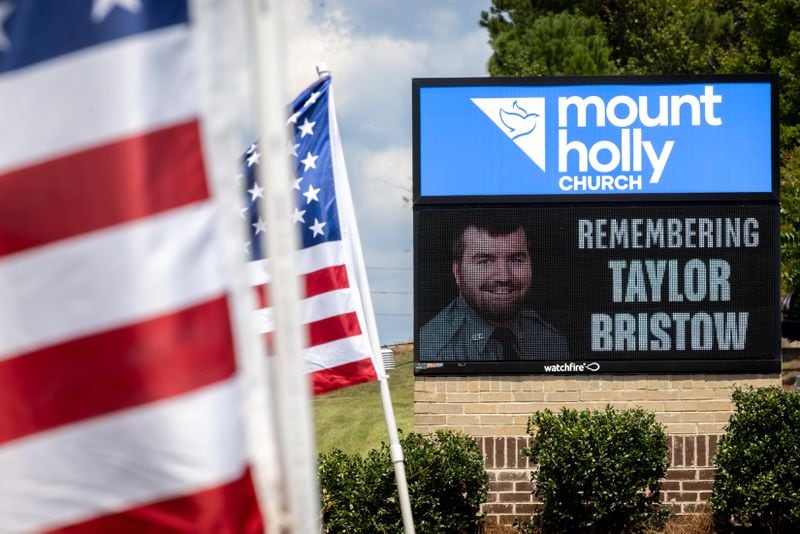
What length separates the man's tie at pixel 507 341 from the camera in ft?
39.3

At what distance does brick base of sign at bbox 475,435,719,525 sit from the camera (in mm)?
12516

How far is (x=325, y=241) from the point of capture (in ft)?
29.7

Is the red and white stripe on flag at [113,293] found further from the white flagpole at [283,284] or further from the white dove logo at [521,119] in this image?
the white dove logo at [521,119]

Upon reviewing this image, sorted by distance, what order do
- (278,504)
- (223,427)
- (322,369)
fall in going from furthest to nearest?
(322,369), (223,427), (278,504)

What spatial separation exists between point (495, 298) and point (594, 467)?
168 centimetres

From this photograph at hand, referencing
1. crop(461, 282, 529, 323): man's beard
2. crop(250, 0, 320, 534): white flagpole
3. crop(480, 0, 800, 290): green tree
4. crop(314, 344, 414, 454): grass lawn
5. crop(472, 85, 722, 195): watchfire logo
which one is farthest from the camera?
crop(480, 0, 800, 290): green tree

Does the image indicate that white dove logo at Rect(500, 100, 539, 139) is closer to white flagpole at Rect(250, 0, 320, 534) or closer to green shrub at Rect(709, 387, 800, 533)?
green shrub at Rect(709, 387, 800, 533)

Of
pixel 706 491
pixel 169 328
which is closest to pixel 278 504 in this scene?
pixel 169 328

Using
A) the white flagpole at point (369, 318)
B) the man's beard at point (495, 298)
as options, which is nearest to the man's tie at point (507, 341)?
the man's beard at point (495, 298)

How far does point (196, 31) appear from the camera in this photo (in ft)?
9.61

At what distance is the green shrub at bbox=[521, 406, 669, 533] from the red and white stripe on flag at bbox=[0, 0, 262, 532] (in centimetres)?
930

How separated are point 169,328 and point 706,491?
33.9ft

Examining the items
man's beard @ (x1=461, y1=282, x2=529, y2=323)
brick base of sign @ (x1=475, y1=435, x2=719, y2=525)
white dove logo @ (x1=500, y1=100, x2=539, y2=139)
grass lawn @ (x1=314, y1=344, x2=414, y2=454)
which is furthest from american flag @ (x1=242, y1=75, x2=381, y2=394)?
grass lawn @ (x1=314, y1=344, x2=414, y2=454)

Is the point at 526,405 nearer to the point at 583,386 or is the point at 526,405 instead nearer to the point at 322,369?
the point at 583,386
